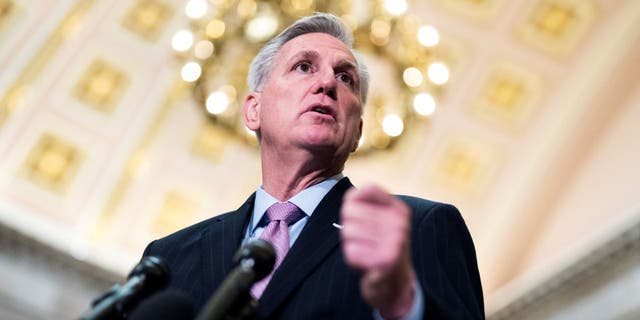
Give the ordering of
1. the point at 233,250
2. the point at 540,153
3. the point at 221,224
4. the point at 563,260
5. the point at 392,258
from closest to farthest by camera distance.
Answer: the point at 392,258 → the point at 233,250 → the point at 221,224 → the point at 563,260 → the point at 540,153

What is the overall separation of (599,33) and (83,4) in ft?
20.1

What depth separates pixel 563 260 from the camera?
9.68 meters

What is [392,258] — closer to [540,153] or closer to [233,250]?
[233,250]

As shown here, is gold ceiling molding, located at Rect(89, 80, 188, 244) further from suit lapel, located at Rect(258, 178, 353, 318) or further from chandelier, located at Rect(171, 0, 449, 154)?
suit lapel, located at Rect(258, 178, 353, 318)

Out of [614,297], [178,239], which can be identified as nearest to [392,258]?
[178,239]

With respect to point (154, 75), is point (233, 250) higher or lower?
higher

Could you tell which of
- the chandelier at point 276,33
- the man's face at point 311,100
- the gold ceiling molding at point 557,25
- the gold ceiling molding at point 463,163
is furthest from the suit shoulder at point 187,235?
the gold ceiling molding at point 463,163

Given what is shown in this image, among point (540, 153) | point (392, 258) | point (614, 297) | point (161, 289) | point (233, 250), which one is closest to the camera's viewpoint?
point (392, 258)

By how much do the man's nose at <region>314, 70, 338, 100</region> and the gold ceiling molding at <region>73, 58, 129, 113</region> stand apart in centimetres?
913

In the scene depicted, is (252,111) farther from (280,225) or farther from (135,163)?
(135,163)

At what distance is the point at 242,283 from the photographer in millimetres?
1780

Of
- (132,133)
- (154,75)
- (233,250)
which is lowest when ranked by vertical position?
(132,133)

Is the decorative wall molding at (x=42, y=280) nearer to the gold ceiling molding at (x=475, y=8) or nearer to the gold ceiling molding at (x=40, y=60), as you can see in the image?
the gold ceiling molding at (x=40, y=60)

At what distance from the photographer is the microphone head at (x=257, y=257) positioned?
182cm
